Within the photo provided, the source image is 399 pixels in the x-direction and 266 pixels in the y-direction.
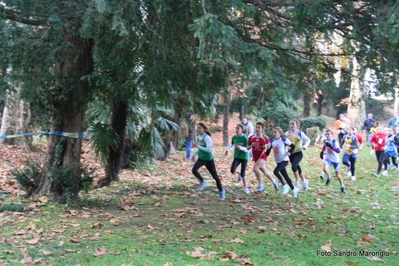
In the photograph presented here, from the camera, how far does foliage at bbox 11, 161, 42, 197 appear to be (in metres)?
9.76

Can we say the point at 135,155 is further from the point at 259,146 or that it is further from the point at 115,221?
the point at 115,221

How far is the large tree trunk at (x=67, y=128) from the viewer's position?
9250 mm

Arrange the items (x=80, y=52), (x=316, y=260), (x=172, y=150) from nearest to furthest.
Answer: (x=316, y=260), (x=80, y=52), (x=172, y=150)

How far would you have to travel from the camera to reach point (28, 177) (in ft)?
32.4

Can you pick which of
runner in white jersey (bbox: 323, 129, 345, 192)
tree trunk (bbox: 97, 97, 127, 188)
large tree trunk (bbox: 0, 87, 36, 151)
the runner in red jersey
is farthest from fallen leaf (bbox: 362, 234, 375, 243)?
large tree trunk (bbox: 0, 87, 36, 151)

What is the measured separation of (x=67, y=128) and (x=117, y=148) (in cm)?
278

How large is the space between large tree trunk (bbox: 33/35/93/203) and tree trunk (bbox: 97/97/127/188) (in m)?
1.99

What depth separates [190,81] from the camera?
9.40m

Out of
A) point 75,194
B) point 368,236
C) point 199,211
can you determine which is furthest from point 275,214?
point 75,194

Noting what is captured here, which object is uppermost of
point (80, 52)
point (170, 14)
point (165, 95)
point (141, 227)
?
point (170, 14)

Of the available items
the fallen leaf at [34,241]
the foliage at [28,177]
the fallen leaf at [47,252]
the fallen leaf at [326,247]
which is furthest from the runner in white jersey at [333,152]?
the fallen leaf at [47,252]

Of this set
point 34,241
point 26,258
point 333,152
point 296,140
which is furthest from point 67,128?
point 333,152

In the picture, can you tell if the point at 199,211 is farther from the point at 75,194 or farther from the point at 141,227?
the point at 75,194

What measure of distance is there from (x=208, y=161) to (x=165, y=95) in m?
2.72
